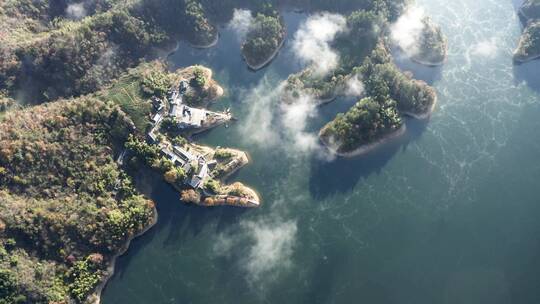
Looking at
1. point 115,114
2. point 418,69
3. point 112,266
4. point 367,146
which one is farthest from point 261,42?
point 112,266

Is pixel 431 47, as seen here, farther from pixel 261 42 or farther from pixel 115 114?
pixel 115 114

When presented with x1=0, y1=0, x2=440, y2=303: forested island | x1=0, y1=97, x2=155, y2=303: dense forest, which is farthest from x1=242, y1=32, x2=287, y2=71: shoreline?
x1=0, y1=97, x2=155, y2=303: dense forest

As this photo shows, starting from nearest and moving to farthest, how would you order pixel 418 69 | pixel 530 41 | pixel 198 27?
pixel 418 69, pixel 530 41, pixel 198 27

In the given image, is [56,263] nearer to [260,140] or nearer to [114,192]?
[114,192]

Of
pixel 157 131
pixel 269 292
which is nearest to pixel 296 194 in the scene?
pixel 269 292

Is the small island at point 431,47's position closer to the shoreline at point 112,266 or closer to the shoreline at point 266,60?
the shoreline at point 266,60

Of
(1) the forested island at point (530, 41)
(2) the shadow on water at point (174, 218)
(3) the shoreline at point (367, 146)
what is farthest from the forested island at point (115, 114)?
(1) the forested island at point (530, 41)
